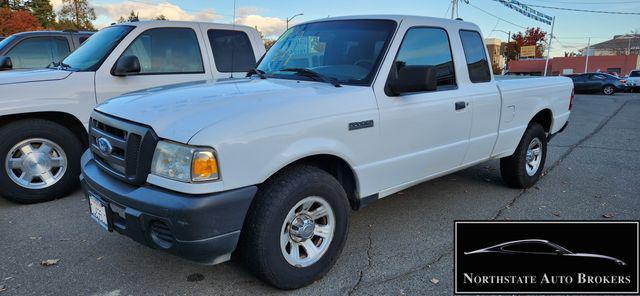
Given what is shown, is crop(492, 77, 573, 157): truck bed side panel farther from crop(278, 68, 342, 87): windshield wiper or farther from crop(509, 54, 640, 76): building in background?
crop(509, 54, 640, 76): building in background

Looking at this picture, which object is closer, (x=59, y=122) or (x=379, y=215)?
(x=379, y=215)

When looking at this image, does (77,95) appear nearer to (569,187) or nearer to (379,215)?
(379,215)

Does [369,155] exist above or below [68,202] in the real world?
above

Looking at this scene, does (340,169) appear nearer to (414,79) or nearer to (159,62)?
(414,79)

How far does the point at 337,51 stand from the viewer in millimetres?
3701

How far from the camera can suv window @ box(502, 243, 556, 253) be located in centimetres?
297

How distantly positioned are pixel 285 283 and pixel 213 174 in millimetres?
914

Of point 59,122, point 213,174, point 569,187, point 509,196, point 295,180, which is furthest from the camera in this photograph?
point 569,187

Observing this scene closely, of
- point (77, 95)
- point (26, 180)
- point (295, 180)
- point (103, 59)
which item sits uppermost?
point (103, 59)

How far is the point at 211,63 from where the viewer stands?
5.68 meters

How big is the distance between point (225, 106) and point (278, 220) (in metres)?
0.75

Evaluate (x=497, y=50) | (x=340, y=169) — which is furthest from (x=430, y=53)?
(x=497, y=50)

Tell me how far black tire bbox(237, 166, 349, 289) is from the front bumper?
0.11 meters

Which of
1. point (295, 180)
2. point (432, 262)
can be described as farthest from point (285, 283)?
point (432, 262)
